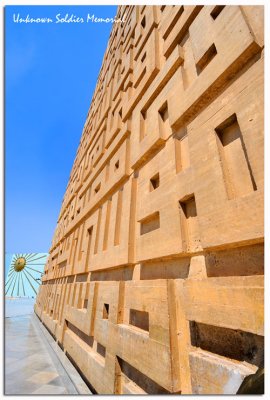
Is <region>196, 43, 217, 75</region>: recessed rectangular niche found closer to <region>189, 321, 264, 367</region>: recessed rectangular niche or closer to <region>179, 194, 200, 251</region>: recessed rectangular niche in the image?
<region>179, 194, 200, 251</region>: recessed rectangular niche

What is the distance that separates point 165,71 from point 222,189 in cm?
153

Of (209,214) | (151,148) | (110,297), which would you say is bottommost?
(110,297)

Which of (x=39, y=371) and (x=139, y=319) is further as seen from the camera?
(x=39, y=371)

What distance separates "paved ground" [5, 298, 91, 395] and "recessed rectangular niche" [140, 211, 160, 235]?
1631 mm

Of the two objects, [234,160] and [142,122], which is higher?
[142,122]

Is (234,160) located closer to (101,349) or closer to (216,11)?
(216,11)

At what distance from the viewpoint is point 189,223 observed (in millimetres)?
1460

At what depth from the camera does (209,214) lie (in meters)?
1.22

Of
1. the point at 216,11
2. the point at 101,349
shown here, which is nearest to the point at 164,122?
the point at 216,11

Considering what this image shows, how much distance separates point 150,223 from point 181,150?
2.19 ft

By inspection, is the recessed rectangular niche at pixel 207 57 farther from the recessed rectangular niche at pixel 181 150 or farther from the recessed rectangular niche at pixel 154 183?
the recessed rectangular niche at pixel 154 183

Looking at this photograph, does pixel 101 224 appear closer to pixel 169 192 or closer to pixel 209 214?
pixel 169 192

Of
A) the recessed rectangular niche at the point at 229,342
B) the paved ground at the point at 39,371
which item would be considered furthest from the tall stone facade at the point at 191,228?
the paved ground at the point at 39,371
